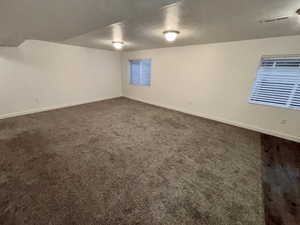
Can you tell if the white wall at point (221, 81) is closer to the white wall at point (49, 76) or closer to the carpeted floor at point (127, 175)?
the carpeted floor at point (127, 175)

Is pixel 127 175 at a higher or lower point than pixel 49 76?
lower

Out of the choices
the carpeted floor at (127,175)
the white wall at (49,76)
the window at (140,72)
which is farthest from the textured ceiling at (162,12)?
the window at (140,72)

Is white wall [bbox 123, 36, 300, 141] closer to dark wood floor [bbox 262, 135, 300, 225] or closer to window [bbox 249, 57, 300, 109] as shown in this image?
window [bbox 249, 57, 300, 109]

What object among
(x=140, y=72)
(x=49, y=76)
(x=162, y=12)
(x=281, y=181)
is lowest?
(x=281, y=181)

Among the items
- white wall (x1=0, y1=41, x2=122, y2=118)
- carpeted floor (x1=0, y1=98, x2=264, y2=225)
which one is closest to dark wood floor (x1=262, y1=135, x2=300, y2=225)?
carpeted floor (x1=0, y1=98, x2=264, y2=225)

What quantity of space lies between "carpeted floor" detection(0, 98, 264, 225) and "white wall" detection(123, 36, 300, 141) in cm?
59

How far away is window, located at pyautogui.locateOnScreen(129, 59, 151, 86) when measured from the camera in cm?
564

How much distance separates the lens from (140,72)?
5.99m

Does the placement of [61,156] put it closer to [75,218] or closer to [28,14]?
[75,218]

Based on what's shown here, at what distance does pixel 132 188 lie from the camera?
1.67 metres

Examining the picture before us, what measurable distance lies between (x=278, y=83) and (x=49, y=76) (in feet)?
21.1

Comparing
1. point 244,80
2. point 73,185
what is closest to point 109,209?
point 73,185

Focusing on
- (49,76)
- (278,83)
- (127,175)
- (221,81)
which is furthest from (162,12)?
(49,76)

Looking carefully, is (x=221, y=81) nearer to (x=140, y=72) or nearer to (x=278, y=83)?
(x=278, y=83)
